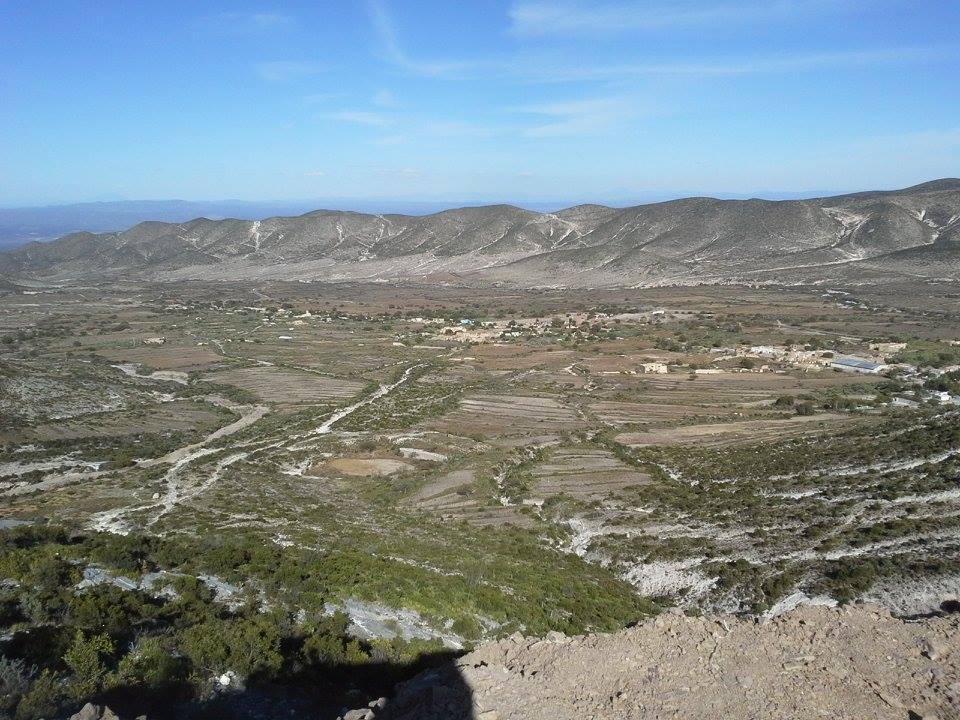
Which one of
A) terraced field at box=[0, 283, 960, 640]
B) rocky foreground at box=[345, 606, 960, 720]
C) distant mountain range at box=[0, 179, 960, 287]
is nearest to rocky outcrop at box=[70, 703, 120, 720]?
rocky foreground at box=[345, 606, 960, 720]

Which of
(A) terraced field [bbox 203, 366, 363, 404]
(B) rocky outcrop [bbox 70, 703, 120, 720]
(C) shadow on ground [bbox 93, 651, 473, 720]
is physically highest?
(B) rocky outcrop [bbox 70, 703, 120, 720]

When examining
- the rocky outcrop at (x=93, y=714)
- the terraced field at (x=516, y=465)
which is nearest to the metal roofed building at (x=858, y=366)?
the terraced field at (x=516, y=465)

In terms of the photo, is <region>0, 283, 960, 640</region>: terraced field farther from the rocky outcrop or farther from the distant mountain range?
the distant mountain range

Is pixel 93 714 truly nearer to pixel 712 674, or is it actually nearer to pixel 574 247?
pixel 712 674

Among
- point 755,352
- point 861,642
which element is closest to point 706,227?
point 755,352

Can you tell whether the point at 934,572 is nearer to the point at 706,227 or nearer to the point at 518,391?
the point at 518,391

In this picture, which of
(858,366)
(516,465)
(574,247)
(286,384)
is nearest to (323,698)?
(516,465)
